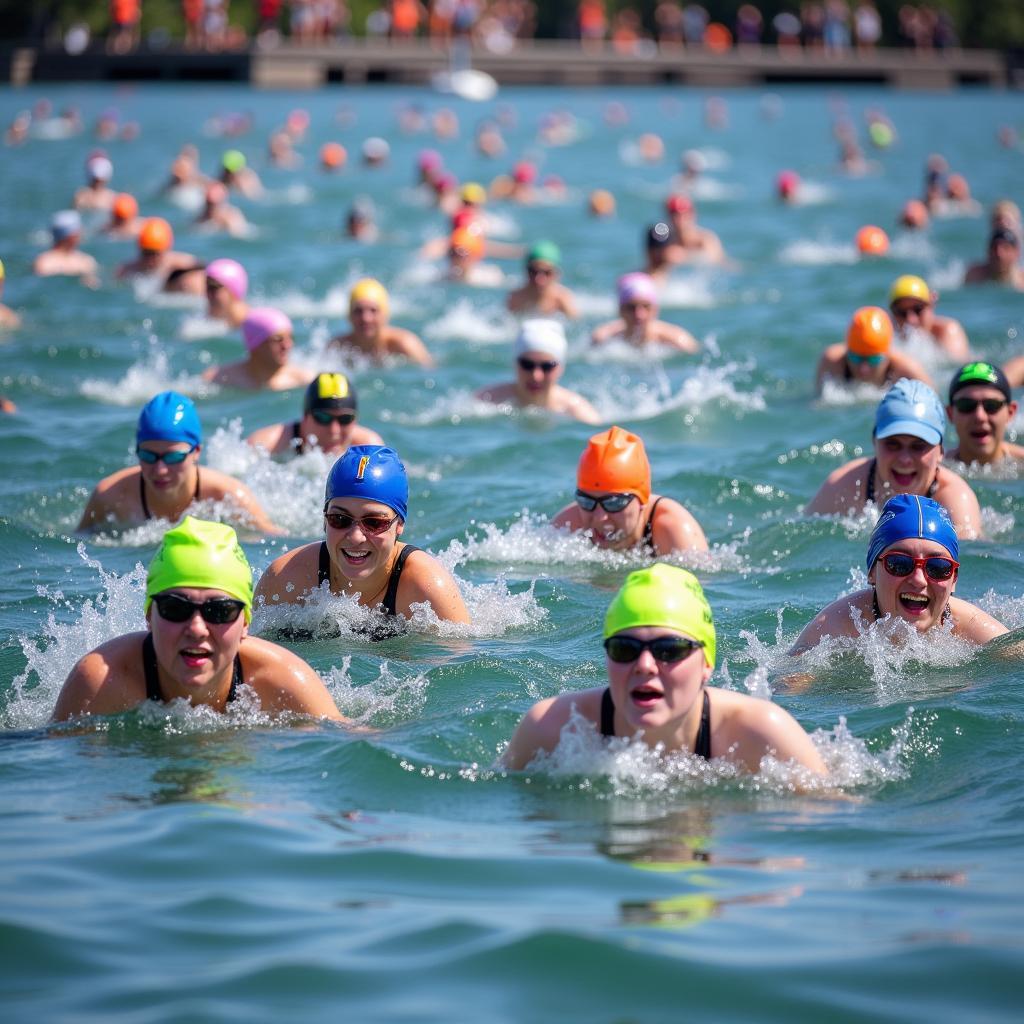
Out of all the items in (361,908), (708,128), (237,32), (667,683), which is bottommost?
(361,908)

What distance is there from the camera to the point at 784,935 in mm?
5590

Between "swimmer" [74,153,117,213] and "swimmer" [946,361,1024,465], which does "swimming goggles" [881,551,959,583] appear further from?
"swimmer" [74,153,117,213]

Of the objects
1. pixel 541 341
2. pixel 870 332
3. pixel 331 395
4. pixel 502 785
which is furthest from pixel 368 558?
pixel 870 332

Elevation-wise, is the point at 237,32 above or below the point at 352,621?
above

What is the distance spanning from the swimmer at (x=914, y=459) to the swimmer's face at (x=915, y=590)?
1933mm

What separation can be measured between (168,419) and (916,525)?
4523 mm

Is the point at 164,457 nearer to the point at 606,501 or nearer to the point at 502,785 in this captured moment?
the point at 606,501

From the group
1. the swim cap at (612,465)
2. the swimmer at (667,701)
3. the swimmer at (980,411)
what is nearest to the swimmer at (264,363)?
the swim cap at (612,465)

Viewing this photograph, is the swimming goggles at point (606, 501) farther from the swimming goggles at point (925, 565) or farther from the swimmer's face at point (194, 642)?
the swimmer's face at point (194, 642)

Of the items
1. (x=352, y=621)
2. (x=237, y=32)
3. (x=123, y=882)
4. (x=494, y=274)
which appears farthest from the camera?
(x=237, y=32)

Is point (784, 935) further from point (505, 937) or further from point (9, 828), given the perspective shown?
point (9, 828)

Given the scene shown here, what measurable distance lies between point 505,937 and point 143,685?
2361 millimetres

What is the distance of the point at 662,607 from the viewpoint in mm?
6406

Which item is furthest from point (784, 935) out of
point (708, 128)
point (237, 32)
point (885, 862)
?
point (237, 32)
